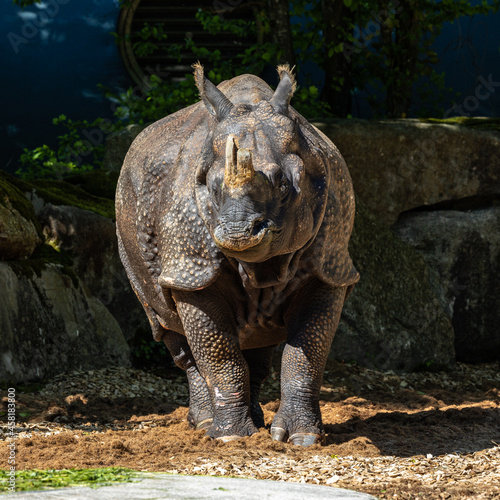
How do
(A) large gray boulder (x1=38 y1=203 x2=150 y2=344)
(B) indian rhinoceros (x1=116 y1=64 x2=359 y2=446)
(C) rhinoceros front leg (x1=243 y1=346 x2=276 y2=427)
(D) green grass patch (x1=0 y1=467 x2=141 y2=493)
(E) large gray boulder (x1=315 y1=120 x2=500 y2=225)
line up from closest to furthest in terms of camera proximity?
(D) green grass patch (x1=0 y1=467 x2=141 y2=493), (B) indian rhinoceros (x1=116 y1=64 x2=359 y2=446), (C) rhinoceros front leg (x1=243 y1=346 x2=276 y2=427), (A) large gray boulder (x1=38 y1=203 x2=150 y2=344), (E) large gray boulder (x1=315 y1=120 x2=500 y2=225)

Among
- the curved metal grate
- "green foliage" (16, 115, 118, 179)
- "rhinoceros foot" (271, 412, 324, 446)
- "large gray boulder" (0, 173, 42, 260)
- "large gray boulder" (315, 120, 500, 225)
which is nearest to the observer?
"rhinoceros foot" (271, 412, 324, 446)

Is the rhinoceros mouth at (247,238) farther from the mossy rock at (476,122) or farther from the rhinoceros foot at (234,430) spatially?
the mossy rock at (476,122)

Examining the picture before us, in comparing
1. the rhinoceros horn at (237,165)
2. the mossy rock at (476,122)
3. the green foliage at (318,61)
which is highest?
the green foliage at (318,61)

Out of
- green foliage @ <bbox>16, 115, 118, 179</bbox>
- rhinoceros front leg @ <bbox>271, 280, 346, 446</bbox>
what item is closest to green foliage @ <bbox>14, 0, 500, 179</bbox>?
green foliage @ <bbox>16, 115, 118, 179</bbox>

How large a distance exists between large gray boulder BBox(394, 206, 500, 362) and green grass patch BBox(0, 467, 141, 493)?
5.70m

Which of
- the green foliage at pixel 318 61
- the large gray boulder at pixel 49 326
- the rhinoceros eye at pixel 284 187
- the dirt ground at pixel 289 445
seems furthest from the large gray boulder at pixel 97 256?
the rhinoceros eye at pixel 284 187

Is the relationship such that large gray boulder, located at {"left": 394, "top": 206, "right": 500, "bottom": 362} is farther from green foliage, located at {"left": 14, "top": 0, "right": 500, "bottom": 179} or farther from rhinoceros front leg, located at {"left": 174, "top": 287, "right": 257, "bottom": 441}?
rhinoceros front leg, located at {"left": 174, "top": 287, "right": 257, "bottom": 441}

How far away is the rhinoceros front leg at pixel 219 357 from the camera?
15.3 ft

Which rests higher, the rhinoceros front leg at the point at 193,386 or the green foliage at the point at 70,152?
the green foliage at the point at 70,152

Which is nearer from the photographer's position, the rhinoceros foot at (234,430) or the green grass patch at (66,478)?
the green grass patch at (66,478)

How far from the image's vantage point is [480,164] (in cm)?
905

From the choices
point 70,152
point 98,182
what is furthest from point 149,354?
point 70,152

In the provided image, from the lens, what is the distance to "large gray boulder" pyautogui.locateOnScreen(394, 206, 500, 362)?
29.4 ft

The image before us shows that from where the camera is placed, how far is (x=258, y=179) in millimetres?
3842
